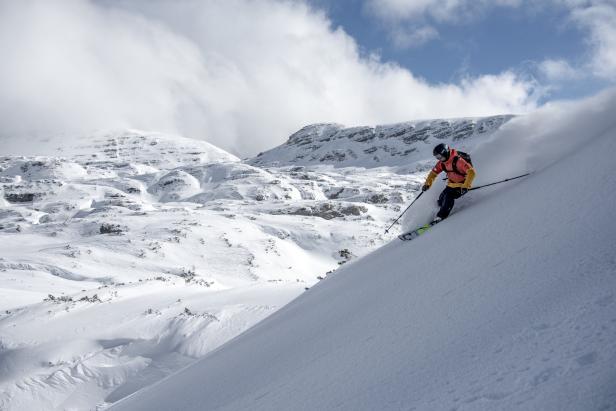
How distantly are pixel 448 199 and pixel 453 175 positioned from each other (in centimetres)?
41

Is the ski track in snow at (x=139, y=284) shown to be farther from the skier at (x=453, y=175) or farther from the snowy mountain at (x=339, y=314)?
the skier at (x=453, y=175)

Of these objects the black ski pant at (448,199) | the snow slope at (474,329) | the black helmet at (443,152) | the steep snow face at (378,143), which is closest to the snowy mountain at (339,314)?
the snow slope at (474,329)

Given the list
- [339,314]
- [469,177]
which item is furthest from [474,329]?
[469,177]

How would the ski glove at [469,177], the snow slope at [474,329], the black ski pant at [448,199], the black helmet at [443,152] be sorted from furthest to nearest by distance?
the black helmet at [443,152]
the black ski pant at [448,199]
the ski glove at [469,177]
the snow slope at [474,329]

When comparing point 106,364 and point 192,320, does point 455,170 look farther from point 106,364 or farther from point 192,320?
point 106,364

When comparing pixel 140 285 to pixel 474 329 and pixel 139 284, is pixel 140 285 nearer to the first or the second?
pixel 139 284

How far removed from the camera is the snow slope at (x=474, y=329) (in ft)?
5.19

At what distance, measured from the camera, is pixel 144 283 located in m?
15.3

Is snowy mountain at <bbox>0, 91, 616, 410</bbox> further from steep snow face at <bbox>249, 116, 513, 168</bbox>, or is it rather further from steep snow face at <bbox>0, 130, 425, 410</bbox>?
steep snow face at <bbox>249, 116, 513, 168</bbox>

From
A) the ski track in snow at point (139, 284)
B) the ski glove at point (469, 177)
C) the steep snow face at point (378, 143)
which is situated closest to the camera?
the ski glove at point (469, 177)

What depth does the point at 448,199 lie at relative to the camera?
693cm

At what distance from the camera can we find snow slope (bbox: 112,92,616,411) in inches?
62.3

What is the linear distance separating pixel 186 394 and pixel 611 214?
4123 mm

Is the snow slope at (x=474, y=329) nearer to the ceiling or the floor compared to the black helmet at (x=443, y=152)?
nearer to the floor
